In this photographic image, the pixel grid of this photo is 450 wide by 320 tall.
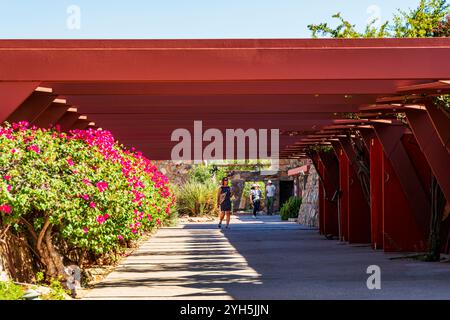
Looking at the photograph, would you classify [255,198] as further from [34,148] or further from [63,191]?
[63,191]

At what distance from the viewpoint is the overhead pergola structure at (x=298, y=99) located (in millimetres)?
11414

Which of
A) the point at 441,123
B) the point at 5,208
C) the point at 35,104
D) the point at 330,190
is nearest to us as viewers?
the point at 5,208

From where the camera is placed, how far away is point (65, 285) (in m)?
11.0

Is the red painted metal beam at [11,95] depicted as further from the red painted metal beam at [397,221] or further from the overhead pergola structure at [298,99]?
the red painted metal beam at [397,221]

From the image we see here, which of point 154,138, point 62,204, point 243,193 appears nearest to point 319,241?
point 154,138

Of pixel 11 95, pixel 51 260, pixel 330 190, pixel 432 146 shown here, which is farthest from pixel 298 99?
pixel 330 190

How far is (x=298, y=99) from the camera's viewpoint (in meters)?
14.8

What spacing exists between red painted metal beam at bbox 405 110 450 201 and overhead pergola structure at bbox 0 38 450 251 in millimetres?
17

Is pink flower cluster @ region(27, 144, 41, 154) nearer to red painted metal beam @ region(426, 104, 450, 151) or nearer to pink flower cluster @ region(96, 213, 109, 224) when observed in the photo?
pink flower cluster @ region(96, 213, 109, 224)

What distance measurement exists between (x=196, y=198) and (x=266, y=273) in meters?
24.3

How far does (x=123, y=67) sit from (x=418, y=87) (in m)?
3.77

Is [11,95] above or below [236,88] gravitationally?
below

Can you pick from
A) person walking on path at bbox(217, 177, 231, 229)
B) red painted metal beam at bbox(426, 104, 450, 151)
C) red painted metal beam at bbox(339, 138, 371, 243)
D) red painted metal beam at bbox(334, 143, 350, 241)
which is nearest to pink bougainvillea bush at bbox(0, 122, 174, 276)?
red painted metal beam at bbox(426, 104, 450, 151)
